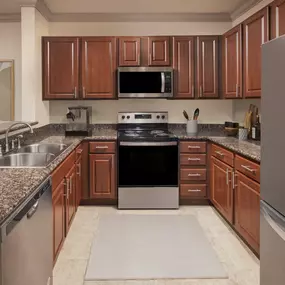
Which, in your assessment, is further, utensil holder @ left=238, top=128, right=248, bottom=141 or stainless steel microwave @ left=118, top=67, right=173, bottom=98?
stainless steel microwave @ left=118, top=67, right=173, bottom=98

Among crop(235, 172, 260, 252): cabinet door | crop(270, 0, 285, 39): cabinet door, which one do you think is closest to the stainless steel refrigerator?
crop(235, 172, 260, 252): cabinet door

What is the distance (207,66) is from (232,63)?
0.55 meters

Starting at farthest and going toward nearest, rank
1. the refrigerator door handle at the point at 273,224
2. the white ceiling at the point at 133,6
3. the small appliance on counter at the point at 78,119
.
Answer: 1. the small appliance on counter at the point at 78,119
2. the white ceiling at the point at 133,6
3. the refrigerator door handle at the point at 273,224

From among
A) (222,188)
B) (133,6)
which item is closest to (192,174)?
(222,188)

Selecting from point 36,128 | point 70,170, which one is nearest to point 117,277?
point 70,170

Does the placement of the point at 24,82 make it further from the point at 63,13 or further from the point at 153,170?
the point at 153,170

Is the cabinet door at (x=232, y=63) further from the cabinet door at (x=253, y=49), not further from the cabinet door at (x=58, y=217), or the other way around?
the cabinet door at (x=58, y=217)

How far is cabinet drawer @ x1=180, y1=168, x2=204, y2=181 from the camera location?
4.80 metres

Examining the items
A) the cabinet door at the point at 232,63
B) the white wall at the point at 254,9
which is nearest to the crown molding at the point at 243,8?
the white wall at the point at 254,9

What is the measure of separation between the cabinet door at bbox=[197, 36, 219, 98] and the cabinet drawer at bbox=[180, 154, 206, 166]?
2.62 ft

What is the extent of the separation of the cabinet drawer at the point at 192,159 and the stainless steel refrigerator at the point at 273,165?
2526 millimetres

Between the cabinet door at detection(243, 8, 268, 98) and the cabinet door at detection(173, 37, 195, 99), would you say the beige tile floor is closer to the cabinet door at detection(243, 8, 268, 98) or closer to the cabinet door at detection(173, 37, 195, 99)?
Answer: the cabinet door at detection(243, 8, 268, 98)

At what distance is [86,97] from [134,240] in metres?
2.09

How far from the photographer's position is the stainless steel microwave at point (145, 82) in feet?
16.0
